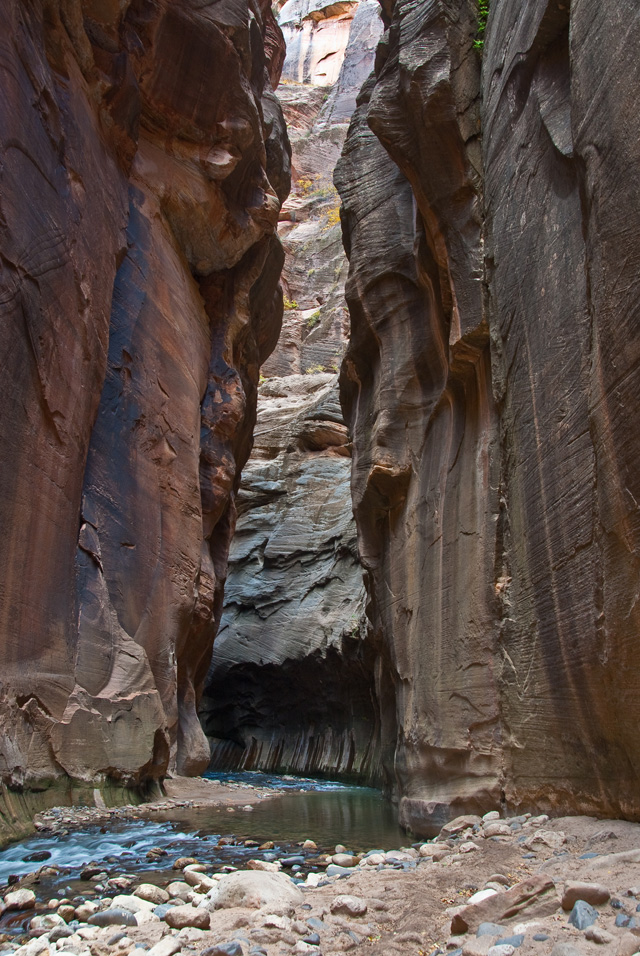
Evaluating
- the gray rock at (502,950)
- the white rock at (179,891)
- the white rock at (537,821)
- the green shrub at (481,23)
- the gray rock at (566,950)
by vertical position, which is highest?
the green shrub at (481,23)

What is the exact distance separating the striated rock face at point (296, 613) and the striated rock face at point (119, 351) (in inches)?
258

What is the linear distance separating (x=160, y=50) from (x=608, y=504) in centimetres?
1239

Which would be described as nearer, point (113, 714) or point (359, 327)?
point (113, 714)

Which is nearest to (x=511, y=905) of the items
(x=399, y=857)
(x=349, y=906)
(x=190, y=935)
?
(x=349, y=906)

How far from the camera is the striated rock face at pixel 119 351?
8.19m

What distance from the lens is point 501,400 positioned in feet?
25.6

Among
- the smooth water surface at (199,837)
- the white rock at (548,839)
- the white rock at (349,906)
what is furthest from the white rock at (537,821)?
the white rock at (349,906)

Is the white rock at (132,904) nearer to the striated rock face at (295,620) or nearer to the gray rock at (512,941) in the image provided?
the gray rock at (512,941)

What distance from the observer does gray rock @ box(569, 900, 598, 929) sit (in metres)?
2.93

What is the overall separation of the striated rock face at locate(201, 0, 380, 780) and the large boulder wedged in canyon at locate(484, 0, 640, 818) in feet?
45.6

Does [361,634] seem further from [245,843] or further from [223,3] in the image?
[223,3]

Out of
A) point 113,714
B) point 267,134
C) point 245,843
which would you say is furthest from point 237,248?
point 245,843

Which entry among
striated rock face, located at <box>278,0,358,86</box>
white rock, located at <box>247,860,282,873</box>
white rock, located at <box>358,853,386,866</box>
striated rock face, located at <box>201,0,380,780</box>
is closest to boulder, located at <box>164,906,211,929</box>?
white rock, located at <box>247,860,282,873</box>

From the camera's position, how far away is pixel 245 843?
6945 mm
